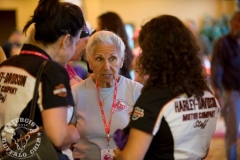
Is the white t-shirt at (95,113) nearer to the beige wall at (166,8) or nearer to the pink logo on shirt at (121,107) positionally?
the pink logo on shirt at (121,107)

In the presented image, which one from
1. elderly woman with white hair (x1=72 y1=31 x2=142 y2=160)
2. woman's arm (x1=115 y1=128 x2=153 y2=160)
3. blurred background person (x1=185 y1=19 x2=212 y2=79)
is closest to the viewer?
woman's arm (x1=115 y1=128 x2=153 y2=160)

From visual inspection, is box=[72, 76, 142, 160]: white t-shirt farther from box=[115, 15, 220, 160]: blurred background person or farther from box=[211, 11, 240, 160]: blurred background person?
box=[211, 11, 240, 160]: blurred background person

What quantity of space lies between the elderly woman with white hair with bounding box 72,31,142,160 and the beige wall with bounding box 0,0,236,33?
373 inches

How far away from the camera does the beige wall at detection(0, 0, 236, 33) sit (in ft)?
41.8

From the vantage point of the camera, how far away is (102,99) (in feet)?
9.51

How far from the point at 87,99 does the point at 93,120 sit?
14 centimetres

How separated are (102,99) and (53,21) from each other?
2.92 feet

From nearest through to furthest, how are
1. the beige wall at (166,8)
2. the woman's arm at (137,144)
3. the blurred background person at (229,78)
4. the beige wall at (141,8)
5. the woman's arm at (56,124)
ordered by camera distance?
the woman's arm at (56,124)
the woman's arm at (137,144)
the blurred background person at (229,78)
the beige wall at (141,8)
the beige wall at (166,8)

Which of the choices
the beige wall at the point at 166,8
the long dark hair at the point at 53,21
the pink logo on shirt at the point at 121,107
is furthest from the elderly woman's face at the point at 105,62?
the beige wall at the point at 166,8

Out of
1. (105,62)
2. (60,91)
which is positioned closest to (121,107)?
(105,62)

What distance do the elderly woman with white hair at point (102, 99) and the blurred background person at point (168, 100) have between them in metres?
0.54

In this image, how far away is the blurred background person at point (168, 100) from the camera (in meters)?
2.12

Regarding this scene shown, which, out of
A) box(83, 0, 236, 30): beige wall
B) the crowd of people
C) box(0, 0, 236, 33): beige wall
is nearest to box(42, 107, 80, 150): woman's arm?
the crowd of people

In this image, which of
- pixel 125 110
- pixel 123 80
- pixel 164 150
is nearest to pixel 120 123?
pixel 125 110
